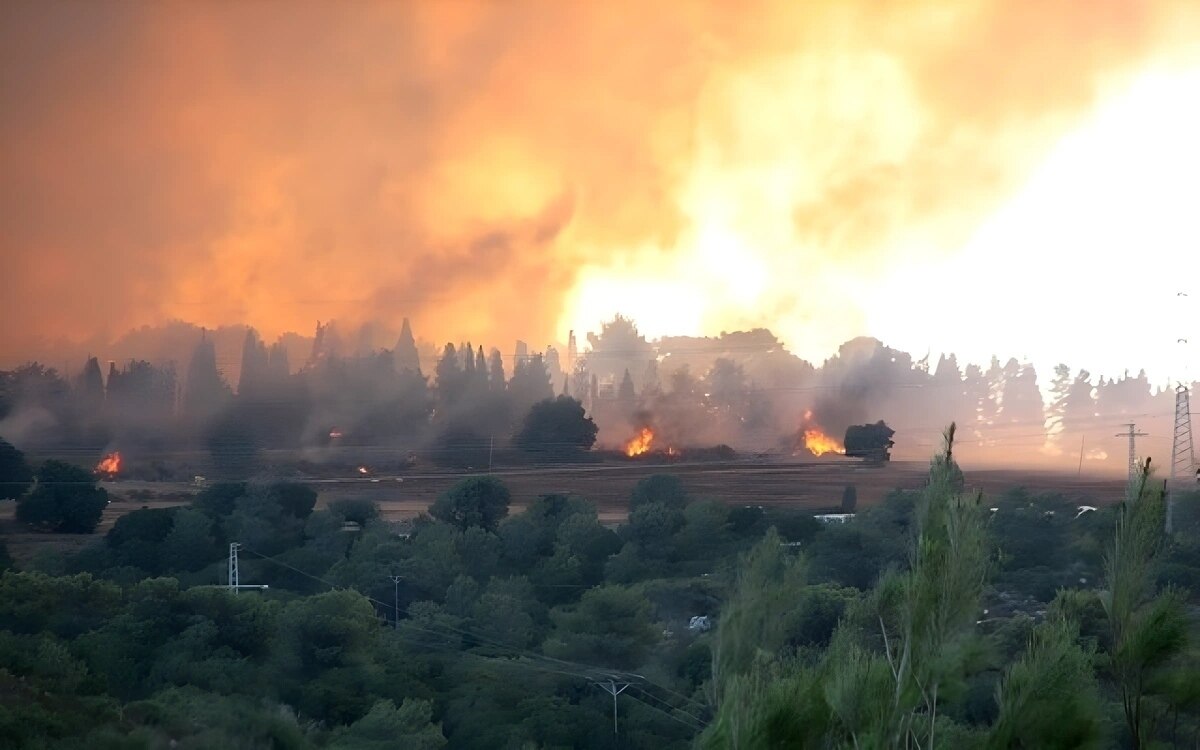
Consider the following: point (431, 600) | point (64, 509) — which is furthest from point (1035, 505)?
point (64, 509)

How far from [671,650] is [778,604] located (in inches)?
669

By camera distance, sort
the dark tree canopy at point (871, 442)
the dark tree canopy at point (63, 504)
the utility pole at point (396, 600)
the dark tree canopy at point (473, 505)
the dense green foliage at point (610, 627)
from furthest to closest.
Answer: the dark tree canopy at point (871, 442) < the dark tree canopy at point (473, 505) < the dark tree canopy at point (63, 504) < the utility pole at point (396, 600) < the dense green foliage at point (610, 627)

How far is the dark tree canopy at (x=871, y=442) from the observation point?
5428cm

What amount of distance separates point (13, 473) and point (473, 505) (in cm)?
1671

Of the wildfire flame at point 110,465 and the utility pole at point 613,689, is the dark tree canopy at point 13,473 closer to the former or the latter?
the wildfire flame at point 110,465

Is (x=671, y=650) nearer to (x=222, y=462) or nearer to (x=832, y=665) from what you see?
(x=832, y=665)

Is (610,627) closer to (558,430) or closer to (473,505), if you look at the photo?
(473,505)

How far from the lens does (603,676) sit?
2650 cm

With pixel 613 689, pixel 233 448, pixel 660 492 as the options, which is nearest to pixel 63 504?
pixel 233 448

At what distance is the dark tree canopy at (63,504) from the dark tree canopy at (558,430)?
1862 centimetres

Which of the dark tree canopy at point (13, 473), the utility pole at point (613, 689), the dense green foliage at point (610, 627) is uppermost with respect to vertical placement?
the dark tree canopy at point (13, 473)

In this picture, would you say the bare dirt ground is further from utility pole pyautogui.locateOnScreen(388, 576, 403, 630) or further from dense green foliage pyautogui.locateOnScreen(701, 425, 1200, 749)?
dense green foliage pyautogui.locateOnScreen(701, 425, 1200, 749)

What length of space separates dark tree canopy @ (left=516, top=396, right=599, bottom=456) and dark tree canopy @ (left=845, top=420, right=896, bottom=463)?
11.7m

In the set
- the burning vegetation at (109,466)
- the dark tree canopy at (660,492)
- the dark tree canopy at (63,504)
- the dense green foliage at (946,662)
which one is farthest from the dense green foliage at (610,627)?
the burning vegetation at (109,466)
